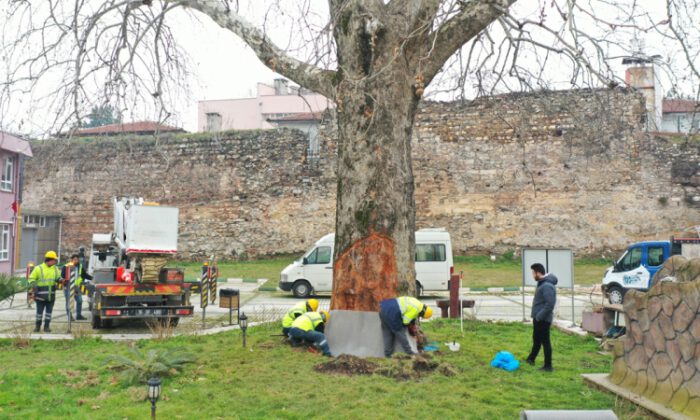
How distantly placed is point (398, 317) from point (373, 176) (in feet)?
6.26

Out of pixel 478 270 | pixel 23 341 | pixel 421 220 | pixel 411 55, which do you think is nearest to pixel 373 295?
pixel 411 55

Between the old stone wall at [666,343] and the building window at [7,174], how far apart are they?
80.0 feet

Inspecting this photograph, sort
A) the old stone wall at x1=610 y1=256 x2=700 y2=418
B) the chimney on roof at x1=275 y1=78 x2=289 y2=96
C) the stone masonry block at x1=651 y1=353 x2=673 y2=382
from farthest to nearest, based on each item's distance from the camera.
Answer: the chimney on roof at x1=275 y1=78 x2=289 y2=96, the stone masonry block at x1=651 y1=353 x2=673 y2=382, the old stone wall at x1=610 y1=256 x2=700 y2=418

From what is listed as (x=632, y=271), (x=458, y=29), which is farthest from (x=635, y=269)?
(x=458, y=29)

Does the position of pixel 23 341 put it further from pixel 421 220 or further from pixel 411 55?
pixel 421 220

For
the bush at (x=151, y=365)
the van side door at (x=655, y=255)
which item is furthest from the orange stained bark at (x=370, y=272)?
A: the van side door at (x=655, y=255)

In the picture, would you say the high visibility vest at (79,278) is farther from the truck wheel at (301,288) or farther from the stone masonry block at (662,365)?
the stone masonry block at (662,365)

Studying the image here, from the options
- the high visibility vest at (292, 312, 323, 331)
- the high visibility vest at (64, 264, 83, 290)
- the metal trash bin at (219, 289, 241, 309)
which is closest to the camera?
the high visibility vest at (292, 312, 323, 331)

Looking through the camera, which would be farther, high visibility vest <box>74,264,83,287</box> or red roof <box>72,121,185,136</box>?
high visibility vest <box>74,264,83,287</box>

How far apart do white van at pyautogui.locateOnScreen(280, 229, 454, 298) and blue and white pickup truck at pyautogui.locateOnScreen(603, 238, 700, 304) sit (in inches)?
178

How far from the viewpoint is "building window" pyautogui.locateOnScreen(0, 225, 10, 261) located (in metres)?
24.4

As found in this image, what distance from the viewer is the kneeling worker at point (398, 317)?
26.5 ft

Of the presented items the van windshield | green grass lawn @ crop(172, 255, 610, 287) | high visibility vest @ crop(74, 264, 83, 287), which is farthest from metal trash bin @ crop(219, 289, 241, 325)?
green grass lawn @ crop(172, 255, 610, 287)

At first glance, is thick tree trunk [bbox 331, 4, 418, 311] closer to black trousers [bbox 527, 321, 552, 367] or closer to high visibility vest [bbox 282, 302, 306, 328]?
high visibility vest [bbox 282, 302, 306, 328]
